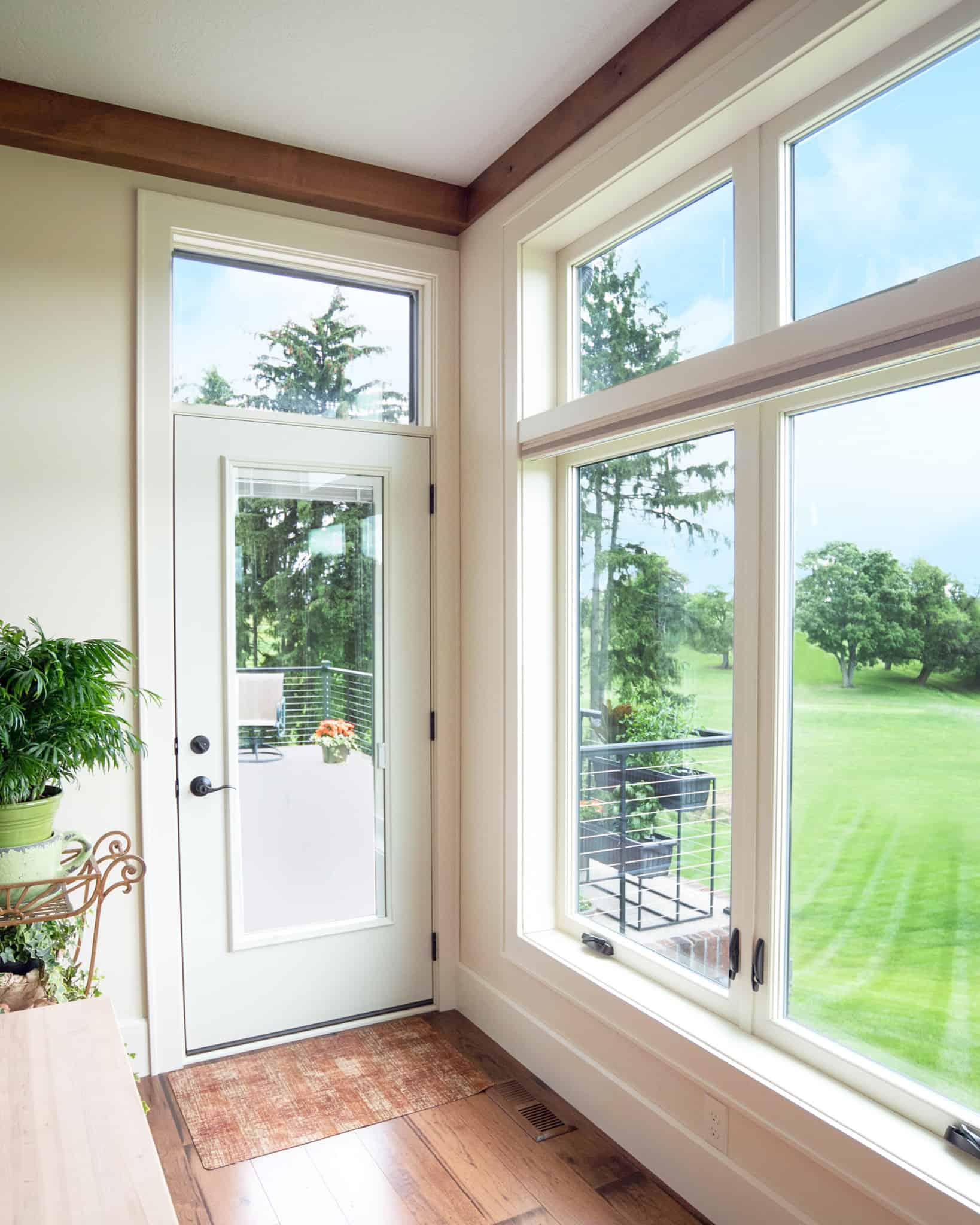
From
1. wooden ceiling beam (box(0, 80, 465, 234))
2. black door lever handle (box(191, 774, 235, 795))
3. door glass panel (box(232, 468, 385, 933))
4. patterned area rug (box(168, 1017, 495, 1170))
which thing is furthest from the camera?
door glass panel (box(232, 468, 385, 933))

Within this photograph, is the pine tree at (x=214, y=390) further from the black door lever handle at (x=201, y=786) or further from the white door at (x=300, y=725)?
the black door lever handle at (x=201, y=786)

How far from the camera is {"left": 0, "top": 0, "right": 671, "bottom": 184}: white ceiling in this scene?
2.18m

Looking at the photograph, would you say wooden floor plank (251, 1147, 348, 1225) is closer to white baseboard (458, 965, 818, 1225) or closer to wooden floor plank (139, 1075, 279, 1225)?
wooden floor plank (139, 1075, 279, 1225)

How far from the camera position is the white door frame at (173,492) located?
2736 mm

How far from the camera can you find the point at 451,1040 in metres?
2.97

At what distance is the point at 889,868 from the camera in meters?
1.79

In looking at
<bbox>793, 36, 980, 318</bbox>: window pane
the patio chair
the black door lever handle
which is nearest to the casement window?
<bbox>793, 36, 980, 318</bbox>: window pane

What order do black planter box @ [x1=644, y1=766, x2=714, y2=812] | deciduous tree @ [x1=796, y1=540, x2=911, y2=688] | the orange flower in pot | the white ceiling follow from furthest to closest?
the orange flower in pot, black planter box @ [x1=644, y1=766, x2=714, y2=812], the white ceiling, deciduous tree @ [x1=796, y1=540, x2=911, y2=688]

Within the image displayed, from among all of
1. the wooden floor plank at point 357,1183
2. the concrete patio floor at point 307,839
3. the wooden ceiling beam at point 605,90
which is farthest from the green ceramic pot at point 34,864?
the wooden ceiling beam at point 605,90

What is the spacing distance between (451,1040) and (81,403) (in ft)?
7.65

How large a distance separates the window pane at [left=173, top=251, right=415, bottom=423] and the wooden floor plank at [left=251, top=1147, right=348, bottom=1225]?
86.1 inches

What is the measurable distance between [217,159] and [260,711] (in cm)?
173

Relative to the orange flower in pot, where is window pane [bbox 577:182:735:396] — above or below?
above

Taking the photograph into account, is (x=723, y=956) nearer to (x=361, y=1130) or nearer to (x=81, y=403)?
(x=361, y=1130)
